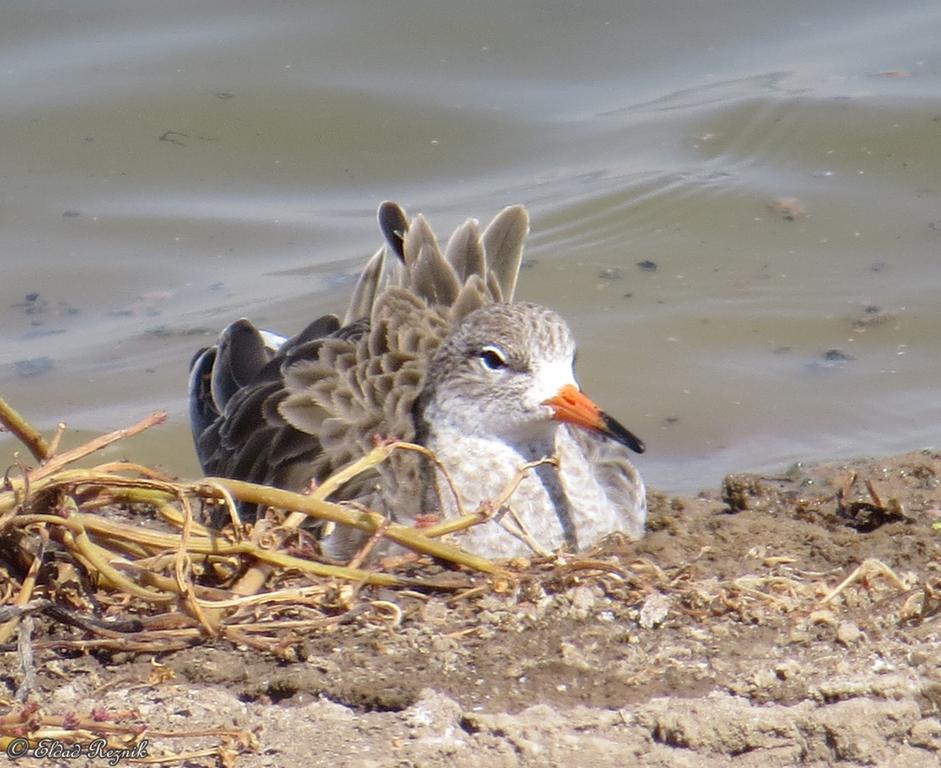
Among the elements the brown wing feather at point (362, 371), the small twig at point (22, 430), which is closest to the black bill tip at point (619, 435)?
the brown wing feather at point (362, 371)

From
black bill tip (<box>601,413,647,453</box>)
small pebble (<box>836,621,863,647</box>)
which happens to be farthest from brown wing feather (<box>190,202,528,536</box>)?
small pebble (<box>836,621,863,647</box>)

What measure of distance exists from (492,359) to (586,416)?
582 mm

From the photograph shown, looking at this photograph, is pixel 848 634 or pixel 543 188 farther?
pixel 543 188

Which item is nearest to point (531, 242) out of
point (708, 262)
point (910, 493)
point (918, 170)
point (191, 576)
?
point (708, 262)

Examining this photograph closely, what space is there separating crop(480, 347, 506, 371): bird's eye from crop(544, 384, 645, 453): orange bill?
29 centimetres

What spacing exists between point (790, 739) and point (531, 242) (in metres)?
7.14

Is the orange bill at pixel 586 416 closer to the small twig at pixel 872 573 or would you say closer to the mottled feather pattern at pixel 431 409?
the mottled feather pattern at pixel 431 409

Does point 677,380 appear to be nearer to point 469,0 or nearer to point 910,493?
point 910,493

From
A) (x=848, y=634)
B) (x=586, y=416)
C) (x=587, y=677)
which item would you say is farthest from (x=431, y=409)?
(x=848, y=634)

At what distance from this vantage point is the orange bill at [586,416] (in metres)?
6.04

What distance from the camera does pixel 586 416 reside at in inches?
240

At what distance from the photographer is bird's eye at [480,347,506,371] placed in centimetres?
646

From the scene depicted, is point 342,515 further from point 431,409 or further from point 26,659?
point 431,409

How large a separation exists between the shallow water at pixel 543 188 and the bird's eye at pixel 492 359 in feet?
7.11
